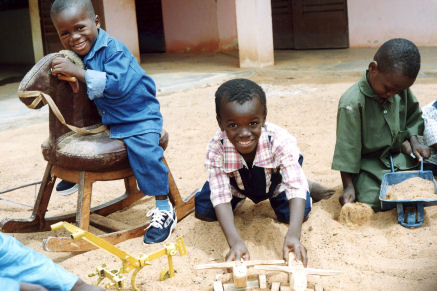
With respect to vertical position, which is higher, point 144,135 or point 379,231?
point 144,135

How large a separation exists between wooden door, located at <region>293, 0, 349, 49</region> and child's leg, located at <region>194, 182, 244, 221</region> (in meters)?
7.65

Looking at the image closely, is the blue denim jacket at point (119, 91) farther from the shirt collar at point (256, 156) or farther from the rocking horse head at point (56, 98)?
the shirt collar at point (256, 156)

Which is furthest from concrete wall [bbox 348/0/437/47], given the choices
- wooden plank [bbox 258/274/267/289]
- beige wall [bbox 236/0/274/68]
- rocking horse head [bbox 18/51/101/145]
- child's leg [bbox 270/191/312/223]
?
wooden plank [bbox 258/274/267/289]

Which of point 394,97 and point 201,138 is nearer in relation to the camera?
point 394,97

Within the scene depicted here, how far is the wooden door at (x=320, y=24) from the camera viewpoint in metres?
9.99

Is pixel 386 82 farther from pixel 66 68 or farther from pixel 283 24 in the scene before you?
pixel 283 24

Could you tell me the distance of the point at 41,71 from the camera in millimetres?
2668

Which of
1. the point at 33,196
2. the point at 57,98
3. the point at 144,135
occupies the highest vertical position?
the point at 57,98

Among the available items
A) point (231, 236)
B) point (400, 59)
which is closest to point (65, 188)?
point (231, 236)

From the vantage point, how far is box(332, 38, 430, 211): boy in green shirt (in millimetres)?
2904

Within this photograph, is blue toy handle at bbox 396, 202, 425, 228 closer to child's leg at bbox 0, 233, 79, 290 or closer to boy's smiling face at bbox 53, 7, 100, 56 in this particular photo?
child's leg at bbox 0, 233, 79, 290

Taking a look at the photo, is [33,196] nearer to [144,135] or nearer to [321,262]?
[144,135]

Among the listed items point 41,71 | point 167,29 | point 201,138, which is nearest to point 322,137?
point 201,138

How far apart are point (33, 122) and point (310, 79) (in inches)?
141
